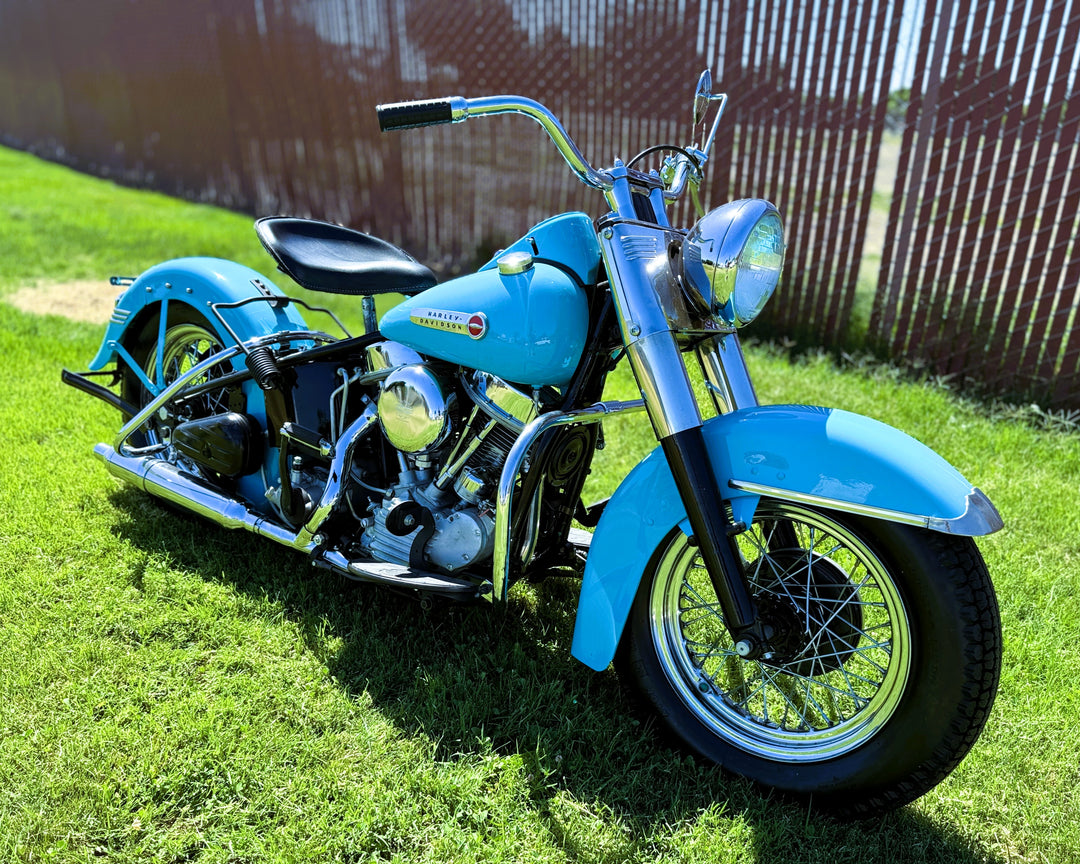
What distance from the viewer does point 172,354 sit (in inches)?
137

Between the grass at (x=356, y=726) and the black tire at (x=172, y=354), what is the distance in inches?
15.8

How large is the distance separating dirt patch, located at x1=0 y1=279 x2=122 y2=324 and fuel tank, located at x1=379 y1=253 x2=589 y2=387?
444cm

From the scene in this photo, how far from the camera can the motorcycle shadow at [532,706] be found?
2033 millimetres

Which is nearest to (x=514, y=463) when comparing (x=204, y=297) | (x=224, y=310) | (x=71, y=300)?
(x=224, y=310)

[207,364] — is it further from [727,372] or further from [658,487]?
[727,372]

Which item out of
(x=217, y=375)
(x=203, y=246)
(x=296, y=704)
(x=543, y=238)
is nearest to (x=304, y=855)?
(x=296, y=704)

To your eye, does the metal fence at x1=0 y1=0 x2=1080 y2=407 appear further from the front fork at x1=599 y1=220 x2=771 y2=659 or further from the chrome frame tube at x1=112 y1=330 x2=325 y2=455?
the chrome frame tube at x1=112 y1=330 x2=325 y2=455

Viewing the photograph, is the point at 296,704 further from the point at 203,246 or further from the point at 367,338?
the point at 203,246

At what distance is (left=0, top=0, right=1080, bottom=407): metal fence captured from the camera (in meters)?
4.75

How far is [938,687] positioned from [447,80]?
7.24 metres

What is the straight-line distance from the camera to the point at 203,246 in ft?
25.7

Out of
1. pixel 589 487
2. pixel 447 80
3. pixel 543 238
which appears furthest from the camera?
pixel 447 80

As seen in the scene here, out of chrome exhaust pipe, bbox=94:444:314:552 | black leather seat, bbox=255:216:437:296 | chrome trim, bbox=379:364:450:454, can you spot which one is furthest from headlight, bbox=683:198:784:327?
chrome exhaust pipe, bbox=94:444:314:552

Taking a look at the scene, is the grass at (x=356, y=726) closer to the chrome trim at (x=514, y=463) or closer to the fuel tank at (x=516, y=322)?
the chrome trim at (x=514, y=463)
